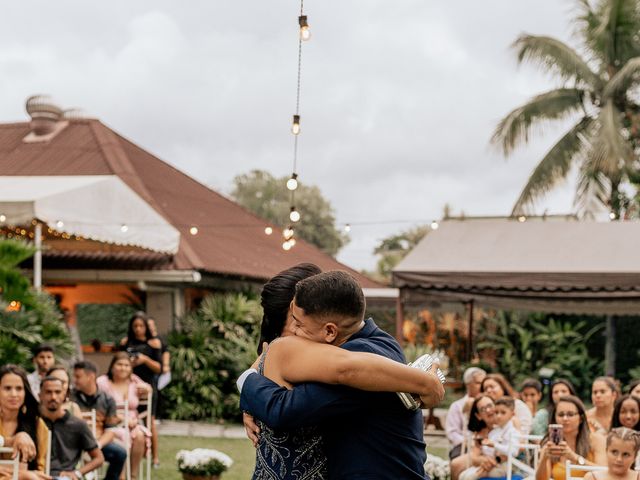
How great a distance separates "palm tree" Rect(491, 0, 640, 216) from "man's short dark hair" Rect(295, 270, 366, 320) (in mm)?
17220

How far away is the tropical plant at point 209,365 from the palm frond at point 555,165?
7.79 m

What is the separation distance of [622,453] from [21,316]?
6.56m

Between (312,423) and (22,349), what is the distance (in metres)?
7.18

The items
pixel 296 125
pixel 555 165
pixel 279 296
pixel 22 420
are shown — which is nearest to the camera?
pixel 279 296

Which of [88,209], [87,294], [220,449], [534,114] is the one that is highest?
[534,114]

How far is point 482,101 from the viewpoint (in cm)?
2830

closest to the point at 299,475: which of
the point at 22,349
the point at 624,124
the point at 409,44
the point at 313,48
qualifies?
the point at 313,48

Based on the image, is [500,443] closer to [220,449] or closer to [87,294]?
[220,449]

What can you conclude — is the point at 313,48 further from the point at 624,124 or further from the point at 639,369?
the point at 624,124

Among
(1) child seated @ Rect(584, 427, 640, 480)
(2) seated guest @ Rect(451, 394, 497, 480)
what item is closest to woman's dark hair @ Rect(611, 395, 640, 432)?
(2) seated guest @ Rect(451, 394, 497, 480)

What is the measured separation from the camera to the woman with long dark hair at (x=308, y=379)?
225 cm

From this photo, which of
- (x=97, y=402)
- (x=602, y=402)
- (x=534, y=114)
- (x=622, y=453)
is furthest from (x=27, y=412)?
(x=534, y=114)

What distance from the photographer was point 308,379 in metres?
2.30

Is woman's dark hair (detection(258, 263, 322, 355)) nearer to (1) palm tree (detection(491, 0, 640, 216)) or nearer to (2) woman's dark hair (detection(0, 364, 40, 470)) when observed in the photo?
(2) woman's dark hair (detection(0, 364, 40, 470))
